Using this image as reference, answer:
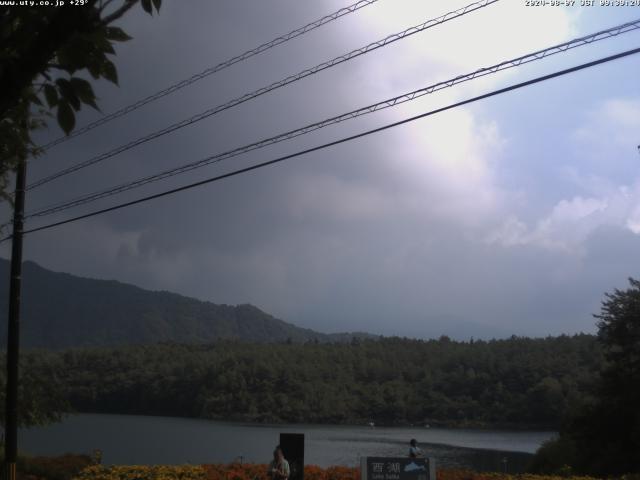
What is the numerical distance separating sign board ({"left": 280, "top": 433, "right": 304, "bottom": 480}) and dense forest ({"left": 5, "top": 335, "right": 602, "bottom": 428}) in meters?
62.8

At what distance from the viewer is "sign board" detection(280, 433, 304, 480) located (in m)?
15.3

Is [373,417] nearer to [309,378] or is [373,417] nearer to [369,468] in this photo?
[309,378]

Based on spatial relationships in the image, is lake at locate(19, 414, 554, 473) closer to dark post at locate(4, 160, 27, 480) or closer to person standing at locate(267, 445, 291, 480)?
dark post at locate(4, 160, 27, 480)

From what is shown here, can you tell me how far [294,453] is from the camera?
606 inches

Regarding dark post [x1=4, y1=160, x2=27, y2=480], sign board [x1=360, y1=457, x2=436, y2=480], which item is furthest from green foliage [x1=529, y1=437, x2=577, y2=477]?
dark post [x1=4, y1=160, x2=27, y2=480]

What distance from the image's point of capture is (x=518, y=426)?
263 ft

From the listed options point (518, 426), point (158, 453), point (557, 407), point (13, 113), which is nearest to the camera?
point (13, 113)

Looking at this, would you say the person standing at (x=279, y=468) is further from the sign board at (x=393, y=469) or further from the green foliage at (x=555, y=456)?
the green foliage at (x=555, y=456)

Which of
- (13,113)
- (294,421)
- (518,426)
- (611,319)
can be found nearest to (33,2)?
(13,113)

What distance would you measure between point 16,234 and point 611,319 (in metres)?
27.4

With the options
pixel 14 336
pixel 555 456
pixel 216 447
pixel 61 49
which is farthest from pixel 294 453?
pixel 216 447

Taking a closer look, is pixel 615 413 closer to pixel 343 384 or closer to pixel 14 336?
pixel 14 336

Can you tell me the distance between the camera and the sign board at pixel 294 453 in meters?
15.3

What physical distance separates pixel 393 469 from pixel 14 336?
8.78m
